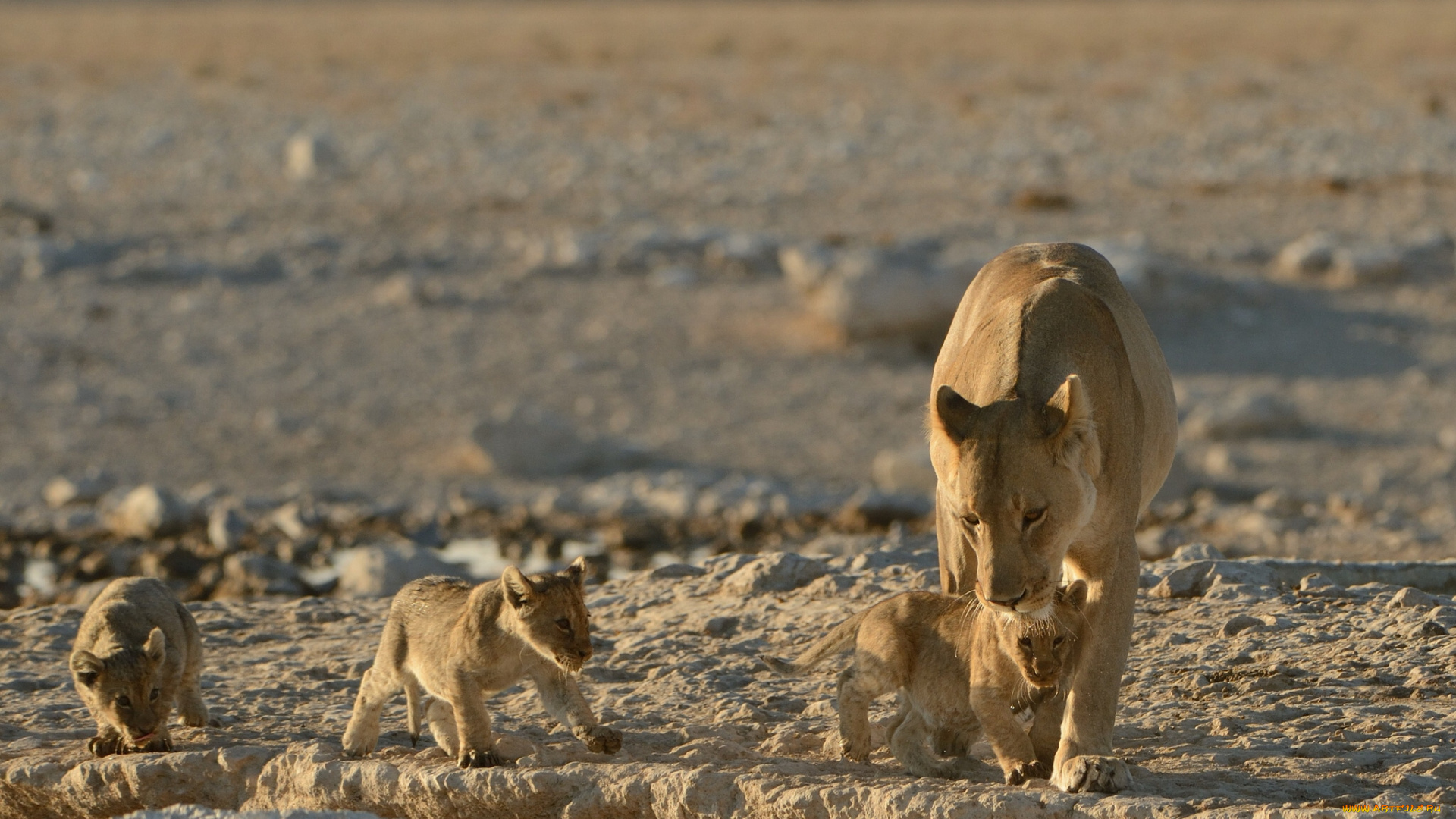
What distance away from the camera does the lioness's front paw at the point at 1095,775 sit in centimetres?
509

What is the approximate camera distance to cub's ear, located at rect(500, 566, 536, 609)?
18.1ft

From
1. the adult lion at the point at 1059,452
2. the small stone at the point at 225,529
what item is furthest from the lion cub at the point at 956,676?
the small stone at the point at 225,529

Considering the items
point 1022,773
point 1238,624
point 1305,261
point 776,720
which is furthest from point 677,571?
point 1305,261

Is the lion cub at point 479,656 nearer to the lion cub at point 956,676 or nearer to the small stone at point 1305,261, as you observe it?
the lion cub at point 956,676

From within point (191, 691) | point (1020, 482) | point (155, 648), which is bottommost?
point (191, 691)

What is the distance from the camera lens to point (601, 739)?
5699 millimetres

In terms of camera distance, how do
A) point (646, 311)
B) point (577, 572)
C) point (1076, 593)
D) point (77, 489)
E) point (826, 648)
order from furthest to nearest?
1. point (646, 311)
2. point (77, 489)
3. point (826, 648)
4. point (577, 572)
5. point (1076, 593)

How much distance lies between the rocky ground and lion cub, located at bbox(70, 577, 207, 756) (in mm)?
85

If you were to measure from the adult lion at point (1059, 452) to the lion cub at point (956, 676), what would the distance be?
117mm

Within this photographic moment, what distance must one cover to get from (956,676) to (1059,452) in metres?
0.89

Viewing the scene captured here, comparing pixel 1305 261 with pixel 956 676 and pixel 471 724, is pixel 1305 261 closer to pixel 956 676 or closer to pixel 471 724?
pixel 956 676

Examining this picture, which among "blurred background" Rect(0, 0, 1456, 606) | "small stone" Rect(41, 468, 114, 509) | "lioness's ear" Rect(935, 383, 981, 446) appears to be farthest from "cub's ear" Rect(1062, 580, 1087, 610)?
"small stone" Rect(41, 468, 114, 509)

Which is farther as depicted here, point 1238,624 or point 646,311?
point 646,311

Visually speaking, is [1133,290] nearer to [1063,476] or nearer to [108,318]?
[108,318]
